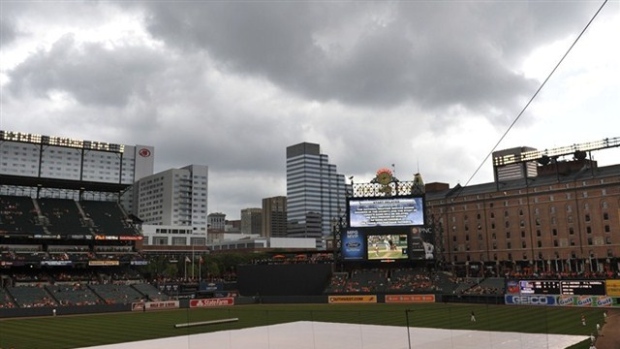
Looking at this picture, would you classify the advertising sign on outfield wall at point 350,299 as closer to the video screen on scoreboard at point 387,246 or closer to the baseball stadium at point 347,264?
the baseball stadium at point 347,264

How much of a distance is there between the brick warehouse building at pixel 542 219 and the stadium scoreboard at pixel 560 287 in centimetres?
2077

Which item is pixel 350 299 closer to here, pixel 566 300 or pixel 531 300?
pixel 531 300

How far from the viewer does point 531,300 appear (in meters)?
70.4

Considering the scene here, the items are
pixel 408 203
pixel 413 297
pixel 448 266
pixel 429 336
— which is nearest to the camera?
pixel 429 336

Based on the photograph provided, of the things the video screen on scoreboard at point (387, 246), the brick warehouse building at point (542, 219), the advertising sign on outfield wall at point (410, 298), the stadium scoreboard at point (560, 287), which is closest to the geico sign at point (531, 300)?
the stadium scoreboard at point (560, 287)

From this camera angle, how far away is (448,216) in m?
126

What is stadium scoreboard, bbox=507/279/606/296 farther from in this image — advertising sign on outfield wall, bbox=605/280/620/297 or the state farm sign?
the state farm sign

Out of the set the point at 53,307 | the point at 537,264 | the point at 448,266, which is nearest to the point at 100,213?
the point at 53,307

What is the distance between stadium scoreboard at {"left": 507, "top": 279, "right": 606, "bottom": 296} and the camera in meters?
66.2

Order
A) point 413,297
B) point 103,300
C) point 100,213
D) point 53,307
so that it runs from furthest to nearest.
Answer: point 100,213 < point 413,297 < point 103,300 < point 53,307

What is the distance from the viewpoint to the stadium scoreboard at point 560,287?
66188 mm

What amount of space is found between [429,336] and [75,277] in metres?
68.9

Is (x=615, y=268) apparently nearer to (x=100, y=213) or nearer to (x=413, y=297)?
(x=413, y=297)

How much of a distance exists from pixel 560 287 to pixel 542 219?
3914 centimetres
